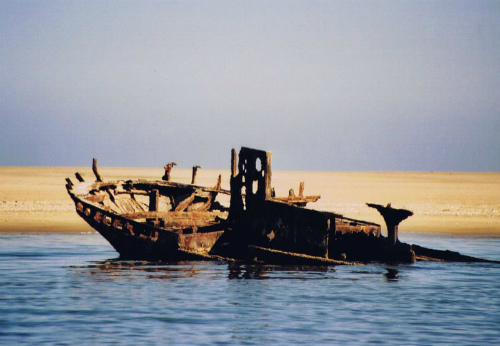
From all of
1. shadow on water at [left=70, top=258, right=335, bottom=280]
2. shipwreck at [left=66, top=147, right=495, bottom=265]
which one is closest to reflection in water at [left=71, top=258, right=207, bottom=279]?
shadow on water at [left=70, top=258, right=335, bottom=280]

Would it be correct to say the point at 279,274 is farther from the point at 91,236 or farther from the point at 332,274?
the point at 91,236

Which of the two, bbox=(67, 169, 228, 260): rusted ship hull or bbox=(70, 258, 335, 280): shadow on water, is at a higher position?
bbox=(67, 169, 228, 260): rusted ship hull

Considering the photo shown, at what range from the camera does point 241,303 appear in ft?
54.9

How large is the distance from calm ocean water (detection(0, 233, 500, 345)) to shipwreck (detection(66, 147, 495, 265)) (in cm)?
39

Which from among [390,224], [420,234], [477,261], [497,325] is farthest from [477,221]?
[497,325]

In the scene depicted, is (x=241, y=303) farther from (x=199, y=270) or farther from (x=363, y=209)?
(x=363, y=209)

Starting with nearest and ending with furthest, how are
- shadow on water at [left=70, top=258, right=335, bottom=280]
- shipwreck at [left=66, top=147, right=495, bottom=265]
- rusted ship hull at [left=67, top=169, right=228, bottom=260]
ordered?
shadow on water at [left=70, top=258, right=335, bottom=280], shipwreck at [left=66, top=147, right=495, bottom=265], rusted ship hull at [left=67, top=169, right=228, bottom=260]

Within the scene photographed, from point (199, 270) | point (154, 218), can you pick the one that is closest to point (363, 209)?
point (154, 218)

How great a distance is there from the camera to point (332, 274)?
2053 cm

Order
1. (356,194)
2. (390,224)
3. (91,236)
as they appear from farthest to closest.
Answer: (356,194) < (91,236) < (390,224)

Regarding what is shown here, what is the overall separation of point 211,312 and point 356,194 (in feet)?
136

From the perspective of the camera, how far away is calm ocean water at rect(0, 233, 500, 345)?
546 inches

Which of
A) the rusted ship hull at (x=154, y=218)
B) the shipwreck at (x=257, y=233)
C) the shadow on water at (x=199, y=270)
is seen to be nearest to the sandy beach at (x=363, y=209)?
the rusted ship hull at (x=154, y=218)

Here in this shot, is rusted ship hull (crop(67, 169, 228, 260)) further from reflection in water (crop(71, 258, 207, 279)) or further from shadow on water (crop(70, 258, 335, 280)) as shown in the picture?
shadow on water (crop(70, 258, 335, 280))
